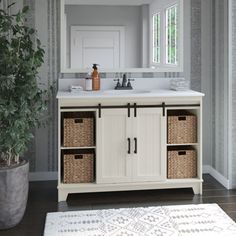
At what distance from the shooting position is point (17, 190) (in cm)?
298

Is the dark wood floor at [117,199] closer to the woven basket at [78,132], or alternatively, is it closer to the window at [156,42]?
the woven basket at [78,132]

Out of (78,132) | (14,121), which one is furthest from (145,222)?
(14,121)

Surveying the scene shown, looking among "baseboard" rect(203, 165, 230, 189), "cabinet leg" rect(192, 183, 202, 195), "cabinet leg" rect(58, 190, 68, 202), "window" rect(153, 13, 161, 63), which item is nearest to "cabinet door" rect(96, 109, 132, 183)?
"cabinet leg" rect(58, 190, 68, 202)

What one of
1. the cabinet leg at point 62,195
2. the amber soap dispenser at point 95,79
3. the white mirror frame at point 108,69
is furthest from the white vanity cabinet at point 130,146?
the white mirror frame at point 108,69

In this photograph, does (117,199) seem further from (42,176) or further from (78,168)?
(42,176)

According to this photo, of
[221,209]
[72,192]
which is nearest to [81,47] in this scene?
[72,192]

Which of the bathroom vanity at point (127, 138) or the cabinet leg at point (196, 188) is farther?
the cabinet leg at point (196, 188)

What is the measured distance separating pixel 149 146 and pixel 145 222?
0.79 meters

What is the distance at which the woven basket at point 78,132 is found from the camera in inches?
141

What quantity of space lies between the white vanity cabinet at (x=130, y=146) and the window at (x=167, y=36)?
2.54 ft

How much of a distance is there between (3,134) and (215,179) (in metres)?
2.29

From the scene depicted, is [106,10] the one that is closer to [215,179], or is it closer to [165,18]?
[165,18]

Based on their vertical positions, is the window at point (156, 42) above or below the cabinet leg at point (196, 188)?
above

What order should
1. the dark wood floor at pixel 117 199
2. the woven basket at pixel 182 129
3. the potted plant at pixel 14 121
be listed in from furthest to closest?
the woven basket at pixel 182 129
the dark wood floor at pixel 117 199
the potted plant at pixel 14 121
